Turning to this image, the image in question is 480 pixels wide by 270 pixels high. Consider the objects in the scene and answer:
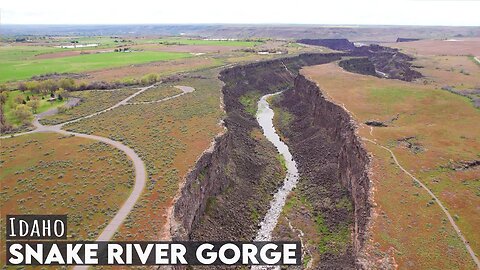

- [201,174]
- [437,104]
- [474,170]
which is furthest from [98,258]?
[437,104]

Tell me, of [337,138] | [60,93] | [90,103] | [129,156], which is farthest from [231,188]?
[60,93]

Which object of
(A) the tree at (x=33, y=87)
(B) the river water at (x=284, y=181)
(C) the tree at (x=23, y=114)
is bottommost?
(B) the river water at (x=284, y=181)

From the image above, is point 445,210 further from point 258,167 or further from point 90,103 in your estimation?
point 90,103

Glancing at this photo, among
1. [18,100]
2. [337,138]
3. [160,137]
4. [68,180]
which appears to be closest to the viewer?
[68,180]

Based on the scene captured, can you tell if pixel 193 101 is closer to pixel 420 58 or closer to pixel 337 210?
pixel 337 210

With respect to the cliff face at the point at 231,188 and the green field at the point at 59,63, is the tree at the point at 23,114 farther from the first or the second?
the green field at the point at 59,63

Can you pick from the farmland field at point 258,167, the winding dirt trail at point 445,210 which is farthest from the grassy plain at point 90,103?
the winding dirt trail at point 445,210
